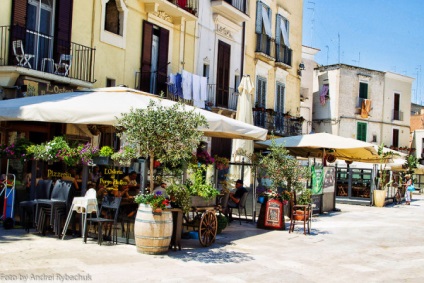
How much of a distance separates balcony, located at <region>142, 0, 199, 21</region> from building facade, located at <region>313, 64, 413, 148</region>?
65.9ft

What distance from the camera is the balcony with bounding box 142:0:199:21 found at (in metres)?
17.5

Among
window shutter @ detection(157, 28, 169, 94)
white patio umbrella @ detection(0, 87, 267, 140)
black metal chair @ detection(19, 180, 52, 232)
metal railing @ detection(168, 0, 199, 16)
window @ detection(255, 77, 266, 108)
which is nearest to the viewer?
white patio umbrella @ detection(0, 87, 267, 140)

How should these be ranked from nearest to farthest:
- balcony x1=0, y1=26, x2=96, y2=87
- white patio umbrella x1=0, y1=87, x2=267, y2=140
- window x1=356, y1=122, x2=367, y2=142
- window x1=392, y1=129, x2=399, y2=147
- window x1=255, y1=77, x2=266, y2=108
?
1. white patio umbrella x1=0, y1=87, x2=267, y2=140
2. balcony x1=0, y1=26, x2=96, y2=87
3. window x1=255, y1=77, x2=266, y2=108
4. window x1=356, y1=122, x2=367, y2=142
5. window x1=392, y1=129, x2=399, y2=147

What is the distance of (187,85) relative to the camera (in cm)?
1870

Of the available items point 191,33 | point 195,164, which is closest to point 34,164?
point 195,164

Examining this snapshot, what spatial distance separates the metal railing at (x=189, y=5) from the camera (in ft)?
60.8

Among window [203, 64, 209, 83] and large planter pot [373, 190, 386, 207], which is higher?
window [203, 64, 209, 83]

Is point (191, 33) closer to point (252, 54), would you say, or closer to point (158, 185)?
point (252, 54)

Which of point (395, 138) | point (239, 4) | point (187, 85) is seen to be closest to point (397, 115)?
point (395, 138)

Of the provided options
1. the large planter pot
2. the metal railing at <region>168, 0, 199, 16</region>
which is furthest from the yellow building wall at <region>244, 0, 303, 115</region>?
the large planter pot

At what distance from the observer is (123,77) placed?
54.7 ft

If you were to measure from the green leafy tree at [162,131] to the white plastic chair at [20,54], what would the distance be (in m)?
5.39

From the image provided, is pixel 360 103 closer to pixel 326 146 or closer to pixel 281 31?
pixel 281 31

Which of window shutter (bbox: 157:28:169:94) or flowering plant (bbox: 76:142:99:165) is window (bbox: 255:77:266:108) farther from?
flowering plant (bbox: 76:142:99:165)
